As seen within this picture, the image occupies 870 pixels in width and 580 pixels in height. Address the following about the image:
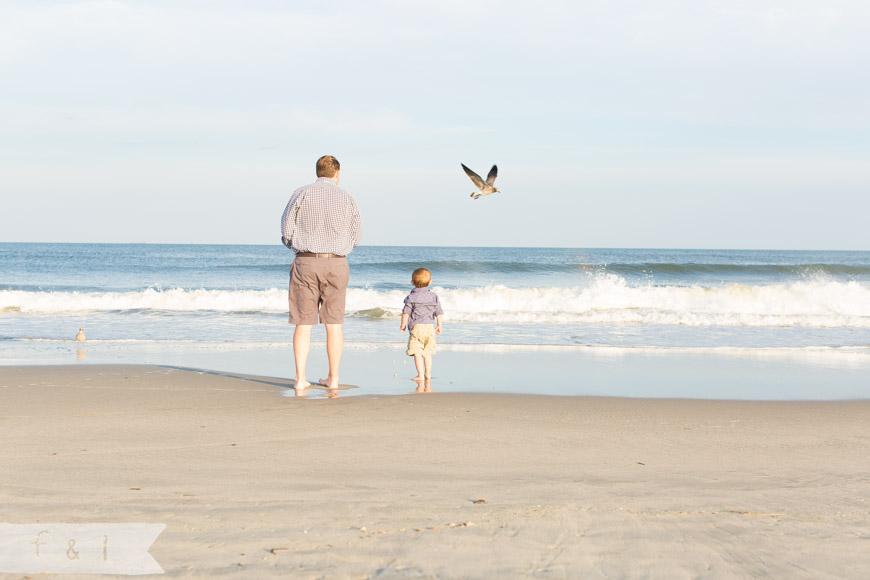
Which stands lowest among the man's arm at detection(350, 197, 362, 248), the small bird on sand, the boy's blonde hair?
the boy's blonde hair

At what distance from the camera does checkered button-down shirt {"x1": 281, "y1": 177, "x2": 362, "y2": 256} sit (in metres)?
5.44

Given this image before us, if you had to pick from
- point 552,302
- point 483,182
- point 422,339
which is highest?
point 483,182

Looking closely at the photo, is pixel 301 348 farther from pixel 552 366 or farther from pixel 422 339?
pixel 552 366

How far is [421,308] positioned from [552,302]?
1150cm

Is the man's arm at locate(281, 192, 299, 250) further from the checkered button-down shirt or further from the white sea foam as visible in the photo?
the white sea foam

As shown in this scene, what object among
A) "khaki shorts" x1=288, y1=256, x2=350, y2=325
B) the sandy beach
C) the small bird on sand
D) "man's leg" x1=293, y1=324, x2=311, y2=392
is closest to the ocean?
the small bird on sand

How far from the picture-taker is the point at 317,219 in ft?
17.9

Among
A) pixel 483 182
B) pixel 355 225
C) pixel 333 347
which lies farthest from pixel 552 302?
pixel 355 225

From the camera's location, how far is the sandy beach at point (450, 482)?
2.34 metres

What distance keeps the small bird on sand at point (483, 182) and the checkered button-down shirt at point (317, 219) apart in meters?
3.85

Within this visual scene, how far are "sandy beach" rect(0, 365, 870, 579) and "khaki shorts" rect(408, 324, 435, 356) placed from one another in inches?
39.6

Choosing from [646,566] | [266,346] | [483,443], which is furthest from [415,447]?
[266,346]

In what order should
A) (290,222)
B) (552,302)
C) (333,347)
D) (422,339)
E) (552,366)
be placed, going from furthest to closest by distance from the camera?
(552,302) < (552,366) < (422,339) < (333,347) < (290,222)

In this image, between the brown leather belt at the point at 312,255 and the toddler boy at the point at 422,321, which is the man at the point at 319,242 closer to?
the brown leather belt at the point at 312,255
